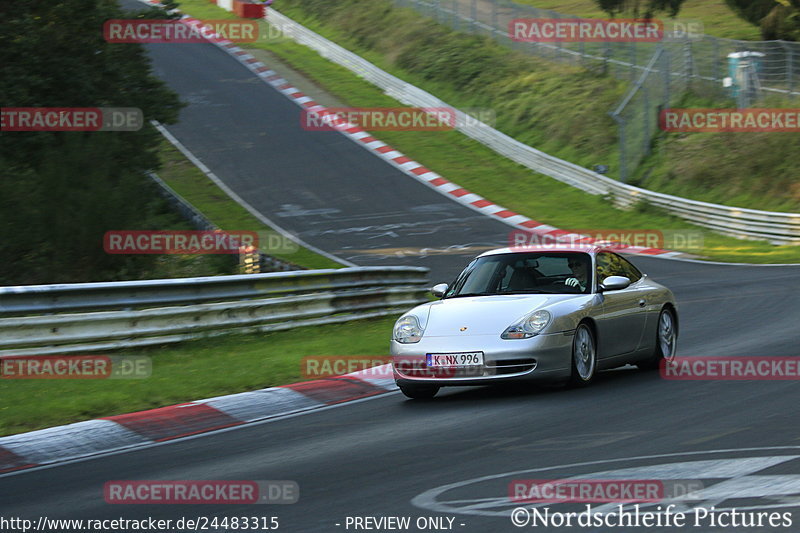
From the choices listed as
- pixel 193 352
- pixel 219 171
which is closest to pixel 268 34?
pixel 219 171

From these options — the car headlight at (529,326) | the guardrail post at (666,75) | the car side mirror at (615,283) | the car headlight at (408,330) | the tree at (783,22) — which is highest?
the tree at (783,22)

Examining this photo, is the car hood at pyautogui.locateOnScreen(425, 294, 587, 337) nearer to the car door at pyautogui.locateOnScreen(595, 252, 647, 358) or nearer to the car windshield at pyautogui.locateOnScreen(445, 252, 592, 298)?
the car windshield at pyautogui.locateOnScreen(445, 252, 592, 298)

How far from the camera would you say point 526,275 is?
10.7 meters

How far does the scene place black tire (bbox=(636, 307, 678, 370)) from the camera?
37.3 ft

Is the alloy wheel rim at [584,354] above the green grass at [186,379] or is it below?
above

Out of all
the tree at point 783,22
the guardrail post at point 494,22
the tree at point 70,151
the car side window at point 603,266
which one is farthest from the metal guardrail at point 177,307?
the guardrail post at point 494,22

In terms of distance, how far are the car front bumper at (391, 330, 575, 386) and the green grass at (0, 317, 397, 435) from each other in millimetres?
2032

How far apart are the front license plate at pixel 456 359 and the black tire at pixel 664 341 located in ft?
8.07

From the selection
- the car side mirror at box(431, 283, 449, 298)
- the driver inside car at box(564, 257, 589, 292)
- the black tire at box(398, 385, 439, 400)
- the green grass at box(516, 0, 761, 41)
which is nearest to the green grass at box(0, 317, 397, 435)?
the black tire at box(398, 385, 439, 400)

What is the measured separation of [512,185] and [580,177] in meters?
1.97

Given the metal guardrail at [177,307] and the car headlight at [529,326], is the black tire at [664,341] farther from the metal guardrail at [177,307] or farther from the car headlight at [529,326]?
the metal guardrail at [177,307]

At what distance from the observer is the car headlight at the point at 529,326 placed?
31.3ft

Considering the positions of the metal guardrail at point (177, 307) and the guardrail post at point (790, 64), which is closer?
the metal guardrail at point (177, 307)

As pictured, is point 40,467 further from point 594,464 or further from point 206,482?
point 594,464
